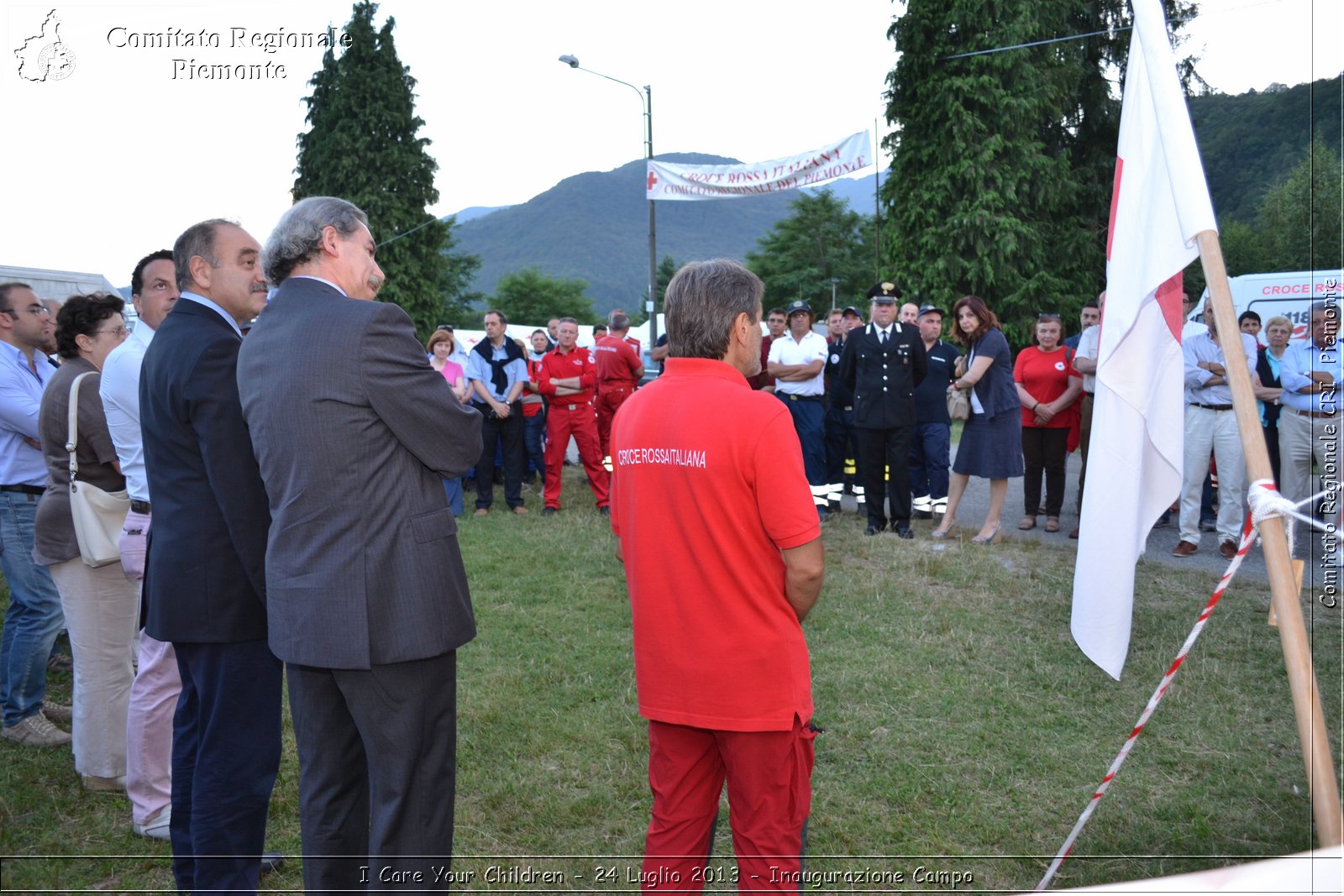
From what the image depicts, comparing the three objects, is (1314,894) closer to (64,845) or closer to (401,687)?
(401,687)

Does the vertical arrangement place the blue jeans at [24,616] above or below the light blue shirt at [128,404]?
below

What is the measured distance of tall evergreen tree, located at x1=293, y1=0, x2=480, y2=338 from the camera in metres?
42.6

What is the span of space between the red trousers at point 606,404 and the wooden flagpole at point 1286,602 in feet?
28.0

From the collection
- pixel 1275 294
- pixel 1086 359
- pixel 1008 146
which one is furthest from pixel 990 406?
pixel 1008 146

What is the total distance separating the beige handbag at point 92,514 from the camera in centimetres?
391

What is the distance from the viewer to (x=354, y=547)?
8.04 ft

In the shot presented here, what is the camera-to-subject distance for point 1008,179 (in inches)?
1099

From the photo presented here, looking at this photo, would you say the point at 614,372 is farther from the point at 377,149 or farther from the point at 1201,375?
the point at 377,149

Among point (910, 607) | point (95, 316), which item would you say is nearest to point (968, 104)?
point (910, 607)

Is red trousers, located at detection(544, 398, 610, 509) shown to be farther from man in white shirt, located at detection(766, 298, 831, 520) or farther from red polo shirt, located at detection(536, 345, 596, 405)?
man in white shirt, located at detection(766, 298, 831, 520)

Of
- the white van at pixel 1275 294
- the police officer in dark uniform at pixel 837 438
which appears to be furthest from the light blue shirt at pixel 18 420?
the white van at pixel 1275 294

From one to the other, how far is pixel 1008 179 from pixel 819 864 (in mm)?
27840

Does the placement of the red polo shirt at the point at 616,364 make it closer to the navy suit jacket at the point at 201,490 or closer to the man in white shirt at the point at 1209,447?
the man in white shirt at the point at 1209,447

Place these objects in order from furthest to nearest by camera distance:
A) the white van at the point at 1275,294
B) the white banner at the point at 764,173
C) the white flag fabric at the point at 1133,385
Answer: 1. the white banner at the point at 764,173
2. the white van at the point at 1275,294
3. the white flag fabric at the point at 1133,385
